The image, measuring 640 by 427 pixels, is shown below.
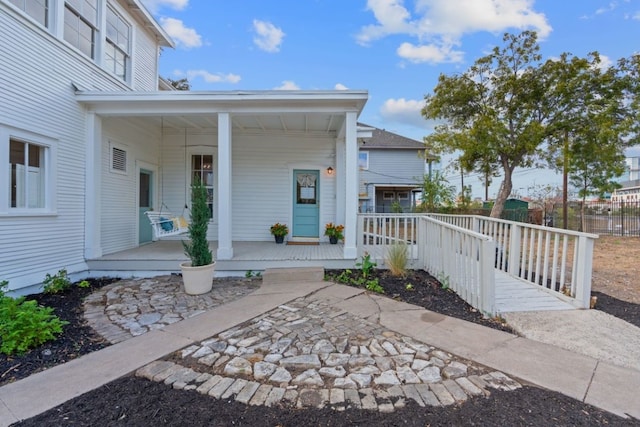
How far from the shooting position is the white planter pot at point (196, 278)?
432 cm

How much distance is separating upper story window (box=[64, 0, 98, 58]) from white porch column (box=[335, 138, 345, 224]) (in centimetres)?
535

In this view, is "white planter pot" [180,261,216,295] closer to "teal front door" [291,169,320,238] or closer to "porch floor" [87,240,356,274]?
"porch floor" [87,240,356,274]

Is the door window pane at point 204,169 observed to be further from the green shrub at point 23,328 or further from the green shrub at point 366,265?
the green shrub at point 23,328

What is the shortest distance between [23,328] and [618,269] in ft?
30.3

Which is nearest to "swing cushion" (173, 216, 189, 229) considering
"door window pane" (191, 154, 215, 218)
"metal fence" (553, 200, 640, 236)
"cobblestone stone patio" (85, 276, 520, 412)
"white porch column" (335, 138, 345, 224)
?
"door window pane" (191, 154, 215, 218)

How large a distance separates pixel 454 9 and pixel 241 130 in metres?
6.40

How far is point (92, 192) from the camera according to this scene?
18.1 feet

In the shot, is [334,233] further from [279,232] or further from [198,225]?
[198,225]

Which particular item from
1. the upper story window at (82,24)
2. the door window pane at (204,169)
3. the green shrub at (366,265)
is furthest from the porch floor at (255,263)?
the upper story window at (82,24)

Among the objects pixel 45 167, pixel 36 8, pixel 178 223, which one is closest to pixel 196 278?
pixel 178 223

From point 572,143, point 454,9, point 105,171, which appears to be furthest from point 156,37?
point 572,143

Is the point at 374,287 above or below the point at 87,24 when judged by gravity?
below

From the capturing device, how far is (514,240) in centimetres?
484

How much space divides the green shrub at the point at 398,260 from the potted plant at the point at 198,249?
286 centimetres
